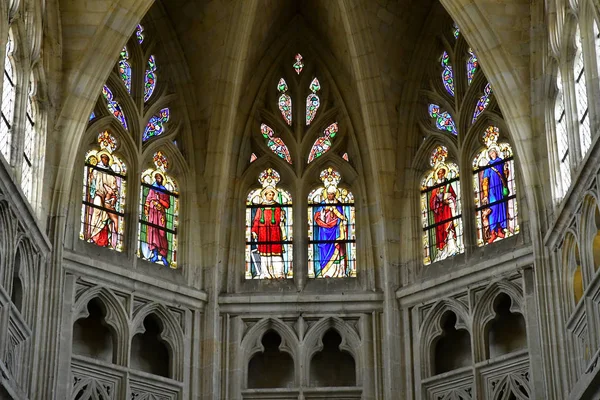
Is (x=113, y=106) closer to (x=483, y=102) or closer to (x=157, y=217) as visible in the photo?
(x=157, y=217)

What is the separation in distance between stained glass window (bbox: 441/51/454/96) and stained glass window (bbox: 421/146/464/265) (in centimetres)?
103

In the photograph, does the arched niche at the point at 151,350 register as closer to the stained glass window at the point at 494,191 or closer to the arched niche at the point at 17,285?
the arched niche at the point at 17,285

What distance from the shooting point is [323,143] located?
23172mm

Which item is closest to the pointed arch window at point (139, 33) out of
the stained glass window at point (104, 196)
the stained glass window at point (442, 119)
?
the stained glass window at point (104, 196)

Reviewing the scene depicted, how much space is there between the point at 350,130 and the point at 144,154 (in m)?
3.54

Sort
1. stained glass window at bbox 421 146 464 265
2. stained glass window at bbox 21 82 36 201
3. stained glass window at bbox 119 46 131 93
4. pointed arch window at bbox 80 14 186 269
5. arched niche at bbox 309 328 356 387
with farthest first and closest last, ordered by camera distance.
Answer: stained glass window at bbox 119 46 131 93
stained glass window at bbox 421 146 464 265
arched niche at bbox 309 328 356 387
pointed arch window at bbox 80 14 186 269
stained glass window at bbox 21 82 36 201

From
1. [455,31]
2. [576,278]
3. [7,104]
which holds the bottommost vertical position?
[576,278]

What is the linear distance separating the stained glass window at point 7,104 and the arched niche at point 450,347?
7.18 m

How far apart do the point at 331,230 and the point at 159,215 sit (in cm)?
287

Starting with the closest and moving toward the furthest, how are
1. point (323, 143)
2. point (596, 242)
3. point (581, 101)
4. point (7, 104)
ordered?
point (596, 242), point (581, 101), point (7, 104), point (323, 143)

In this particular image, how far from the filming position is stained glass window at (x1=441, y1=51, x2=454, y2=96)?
22.6 metres

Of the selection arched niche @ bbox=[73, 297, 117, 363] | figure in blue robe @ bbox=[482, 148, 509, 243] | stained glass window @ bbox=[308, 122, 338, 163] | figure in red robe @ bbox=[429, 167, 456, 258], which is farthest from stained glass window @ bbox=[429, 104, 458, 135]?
arched niche @ bbox=[73, 297, 117, 363]

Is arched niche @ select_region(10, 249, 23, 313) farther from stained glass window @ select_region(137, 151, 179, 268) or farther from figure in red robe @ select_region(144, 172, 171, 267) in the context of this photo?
figure in red robe @ select_region(144, 172, 171, 267)

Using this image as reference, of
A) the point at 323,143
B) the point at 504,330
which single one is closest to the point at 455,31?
the point at 323,143
